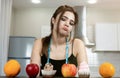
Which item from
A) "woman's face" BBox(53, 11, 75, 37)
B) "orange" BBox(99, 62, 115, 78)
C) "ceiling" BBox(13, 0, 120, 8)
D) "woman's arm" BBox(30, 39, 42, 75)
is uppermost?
"ceiling" BBox(13, 0, 120, 8)

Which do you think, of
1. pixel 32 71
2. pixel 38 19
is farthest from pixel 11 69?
pixel 38 19

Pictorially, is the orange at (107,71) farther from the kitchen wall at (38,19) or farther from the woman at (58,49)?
the kitchen wall at (38,19)

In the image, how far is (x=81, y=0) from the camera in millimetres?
4043

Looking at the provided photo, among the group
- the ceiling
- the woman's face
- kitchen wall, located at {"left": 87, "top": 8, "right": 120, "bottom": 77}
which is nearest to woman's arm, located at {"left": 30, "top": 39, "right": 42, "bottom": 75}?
the woman's face

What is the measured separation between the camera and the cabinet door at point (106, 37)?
4.13 m

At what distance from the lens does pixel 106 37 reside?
4156mm

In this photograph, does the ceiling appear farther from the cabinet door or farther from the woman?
the woman

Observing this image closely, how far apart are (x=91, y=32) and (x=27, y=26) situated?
4.96 feet

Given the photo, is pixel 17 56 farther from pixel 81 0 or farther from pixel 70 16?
pixel 70 16

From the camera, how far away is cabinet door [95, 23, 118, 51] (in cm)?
413

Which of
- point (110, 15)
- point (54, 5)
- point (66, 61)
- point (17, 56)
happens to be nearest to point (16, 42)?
point (17, 56)

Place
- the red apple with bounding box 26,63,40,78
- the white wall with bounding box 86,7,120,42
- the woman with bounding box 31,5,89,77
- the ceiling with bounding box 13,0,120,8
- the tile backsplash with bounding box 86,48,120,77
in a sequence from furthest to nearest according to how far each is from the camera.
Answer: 1. the white wall with bounding box 86,7,120,42
2. the tile backsplash with bounding box 86,48,120,77
3. the ceiling with bounding box 13,0,120,8
4. the woman with bounding box 31,5,89,77
5. the red apple with bounding box 26,63,40,78

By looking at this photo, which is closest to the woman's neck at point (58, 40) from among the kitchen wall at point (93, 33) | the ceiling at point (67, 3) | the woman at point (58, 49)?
the woman at point (58, 49)

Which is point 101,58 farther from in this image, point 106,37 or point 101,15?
point 101,15
